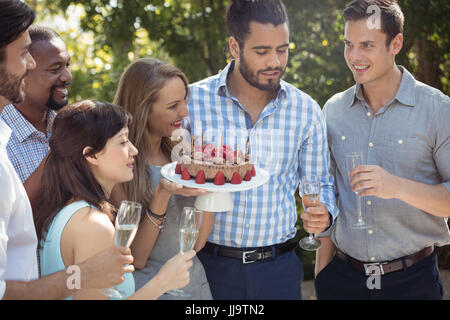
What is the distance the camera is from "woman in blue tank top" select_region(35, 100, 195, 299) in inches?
99.0

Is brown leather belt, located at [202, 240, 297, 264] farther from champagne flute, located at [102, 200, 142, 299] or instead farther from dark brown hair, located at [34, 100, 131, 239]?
champagne flute, located at [102, 200, 142, 299]

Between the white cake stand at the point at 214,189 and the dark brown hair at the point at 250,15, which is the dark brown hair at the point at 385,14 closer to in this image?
the dark brown hair at the point at 250,15

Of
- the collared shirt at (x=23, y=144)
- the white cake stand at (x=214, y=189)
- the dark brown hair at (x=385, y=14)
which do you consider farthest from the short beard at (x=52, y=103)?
the dark brown hair at (x=385, y=14)

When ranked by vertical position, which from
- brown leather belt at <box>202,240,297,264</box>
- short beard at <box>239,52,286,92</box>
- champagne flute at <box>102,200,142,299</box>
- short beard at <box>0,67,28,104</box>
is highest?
short beard at <box>0,67,28,104</box>

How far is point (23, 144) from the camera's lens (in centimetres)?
362

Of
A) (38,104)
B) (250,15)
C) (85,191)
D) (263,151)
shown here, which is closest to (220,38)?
(250,15)

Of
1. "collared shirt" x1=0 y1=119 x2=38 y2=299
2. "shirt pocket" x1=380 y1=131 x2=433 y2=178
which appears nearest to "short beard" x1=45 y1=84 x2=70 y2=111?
"collared shirt" x1=0 y1=119 x2=38 y2=299

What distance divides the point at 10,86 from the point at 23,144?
1237 millimetres

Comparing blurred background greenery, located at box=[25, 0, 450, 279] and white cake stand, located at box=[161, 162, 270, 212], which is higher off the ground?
blurred background greenery, located at box=[25, 0, 450, 279]

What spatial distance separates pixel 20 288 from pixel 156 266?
1002 millimetres

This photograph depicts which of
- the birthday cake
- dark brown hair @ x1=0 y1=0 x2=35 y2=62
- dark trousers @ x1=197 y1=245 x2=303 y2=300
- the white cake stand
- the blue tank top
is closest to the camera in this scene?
dark brown hair @ x1=0 y1=0 x2=35 y2=62

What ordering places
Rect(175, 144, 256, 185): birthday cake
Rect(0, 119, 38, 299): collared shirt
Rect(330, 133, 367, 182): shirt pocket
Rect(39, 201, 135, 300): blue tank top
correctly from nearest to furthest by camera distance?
Rect(0, 119, 38, 299): collared shirt
Rect(39, 201, 135, 300): blue tank top
Rect(175, 144, 256, 185): birthday cake
Rect(330, 133, 367, 182): shirt pocket

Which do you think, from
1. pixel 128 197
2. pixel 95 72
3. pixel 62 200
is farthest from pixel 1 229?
pixel 95 72

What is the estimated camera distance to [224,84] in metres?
3.53
